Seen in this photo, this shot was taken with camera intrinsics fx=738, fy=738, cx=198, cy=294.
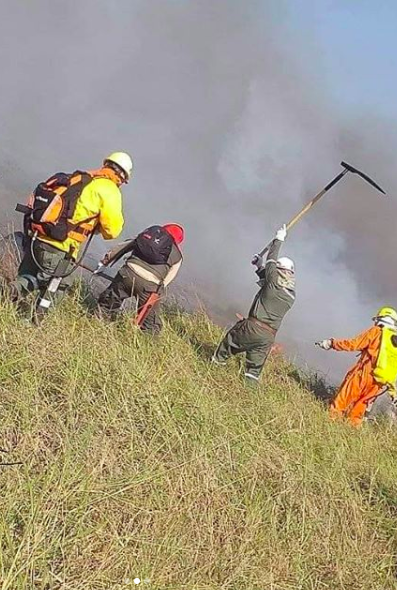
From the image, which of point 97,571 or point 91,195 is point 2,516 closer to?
point 97,571

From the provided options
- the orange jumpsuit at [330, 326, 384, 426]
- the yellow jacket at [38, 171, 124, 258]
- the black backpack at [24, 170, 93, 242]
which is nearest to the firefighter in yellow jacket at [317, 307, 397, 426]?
the orange jumpsuit at [330, 326, 384, 426]

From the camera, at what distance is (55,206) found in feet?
17.4

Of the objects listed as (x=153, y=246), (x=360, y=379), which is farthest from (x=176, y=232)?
(x=360, y=379)

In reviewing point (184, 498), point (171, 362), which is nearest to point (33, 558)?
point (184, 498)

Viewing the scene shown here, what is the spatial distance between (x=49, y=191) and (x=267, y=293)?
2940 millimetres

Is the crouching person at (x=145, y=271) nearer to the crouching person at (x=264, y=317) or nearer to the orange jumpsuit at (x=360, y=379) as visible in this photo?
the crouching person at (x=264, y=317)

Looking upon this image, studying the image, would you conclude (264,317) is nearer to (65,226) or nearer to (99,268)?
(99,268)

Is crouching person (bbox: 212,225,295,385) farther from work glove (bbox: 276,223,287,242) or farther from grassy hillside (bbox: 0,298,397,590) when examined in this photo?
grassy hillside (bbox: 0,298,397,590)

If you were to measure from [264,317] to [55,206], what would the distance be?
296 centimetres

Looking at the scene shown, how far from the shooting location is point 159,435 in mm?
3840

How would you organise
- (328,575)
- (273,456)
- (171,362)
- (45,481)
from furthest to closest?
(171,362)
(273,456)
(328,575)
(45,481)

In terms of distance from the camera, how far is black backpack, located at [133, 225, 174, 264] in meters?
6.30

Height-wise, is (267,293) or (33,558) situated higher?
(267,293)

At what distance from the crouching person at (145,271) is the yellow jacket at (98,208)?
80 centimetres
